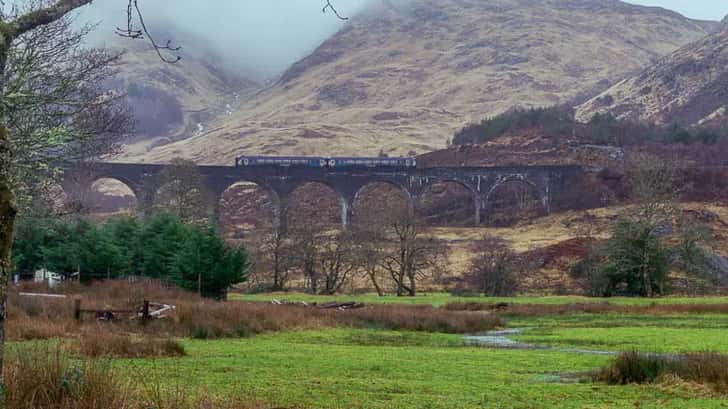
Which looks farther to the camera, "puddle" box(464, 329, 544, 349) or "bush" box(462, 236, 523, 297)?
"bush" box(462, 236, 523, 297)

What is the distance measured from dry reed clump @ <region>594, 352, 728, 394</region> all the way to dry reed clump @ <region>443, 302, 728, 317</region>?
24168 mm

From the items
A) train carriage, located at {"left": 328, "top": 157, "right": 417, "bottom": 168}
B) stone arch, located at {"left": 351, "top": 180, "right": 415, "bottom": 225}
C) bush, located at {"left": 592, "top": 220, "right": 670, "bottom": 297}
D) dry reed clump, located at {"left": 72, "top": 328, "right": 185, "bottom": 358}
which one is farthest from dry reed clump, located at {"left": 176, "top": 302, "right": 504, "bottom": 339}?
train carriage, located at {"left": 328, "top": 157, "right": 417, "bottom": 168}

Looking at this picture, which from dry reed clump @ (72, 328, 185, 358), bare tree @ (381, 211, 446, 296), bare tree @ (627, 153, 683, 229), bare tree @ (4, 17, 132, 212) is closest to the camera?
bare tree @ (4, 17, 132, 212)

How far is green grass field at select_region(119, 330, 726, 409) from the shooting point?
1220 centimetres

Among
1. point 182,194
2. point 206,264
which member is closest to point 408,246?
point 182,194

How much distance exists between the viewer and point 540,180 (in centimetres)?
10294

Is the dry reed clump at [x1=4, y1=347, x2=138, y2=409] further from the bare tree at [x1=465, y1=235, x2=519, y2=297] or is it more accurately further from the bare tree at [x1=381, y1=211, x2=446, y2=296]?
the bare tree at [x1=465, y1=235, x2=519, y2=297]

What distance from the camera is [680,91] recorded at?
164 metres

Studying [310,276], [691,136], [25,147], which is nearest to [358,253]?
[310,276]

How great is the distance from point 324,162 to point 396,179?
9482 millimetres

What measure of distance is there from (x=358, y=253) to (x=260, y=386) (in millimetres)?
46784

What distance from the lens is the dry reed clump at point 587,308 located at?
1524 inches

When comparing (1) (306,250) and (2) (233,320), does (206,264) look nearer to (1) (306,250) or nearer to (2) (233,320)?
(2) (233,320)

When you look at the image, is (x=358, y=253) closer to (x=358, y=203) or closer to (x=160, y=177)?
(x=160, y=177)
